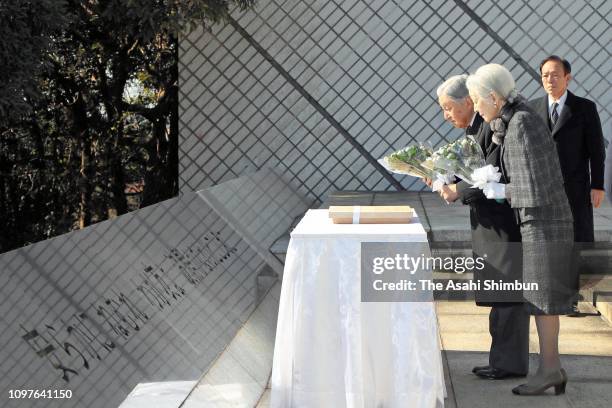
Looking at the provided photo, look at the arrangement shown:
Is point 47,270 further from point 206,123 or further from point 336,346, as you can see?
point 206,123

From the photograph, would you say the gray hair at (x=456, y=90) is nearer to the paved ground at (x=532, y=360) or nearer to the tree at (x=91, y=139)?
the paved ground at (x=532, y=360)

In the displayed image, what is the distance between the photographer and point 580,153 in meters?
4.34

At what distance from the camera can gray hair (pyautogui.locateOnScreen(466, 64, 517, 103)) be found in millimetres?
3283

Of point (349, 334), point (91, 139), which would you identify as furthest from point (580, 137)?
point (91, 139)

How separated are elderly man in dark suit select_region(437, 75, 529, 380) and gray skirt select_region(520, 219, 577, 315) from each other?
133mm

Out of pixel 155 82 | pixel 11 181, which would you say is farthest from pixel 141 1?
pixel 11 181

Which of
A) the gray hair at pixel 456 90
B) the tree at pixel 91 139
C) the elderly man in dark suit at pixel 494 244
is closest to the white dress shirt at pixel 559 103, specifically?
the elderly man in dark suit at pixel 494 244

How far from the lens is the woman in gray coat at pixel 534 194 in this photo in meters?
3.23

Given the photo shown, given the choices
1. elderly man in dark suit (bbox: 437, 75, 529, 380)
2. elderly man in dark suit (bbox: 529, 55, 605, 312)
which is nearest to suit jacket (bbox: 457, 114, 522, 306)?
elderly man in dark suit (bbox: 437, 75, 529, 380)

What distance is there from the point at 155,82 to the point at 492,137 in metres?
6.26

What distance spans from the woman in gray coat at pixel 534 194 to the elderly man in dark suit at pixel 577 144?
0.98 metres

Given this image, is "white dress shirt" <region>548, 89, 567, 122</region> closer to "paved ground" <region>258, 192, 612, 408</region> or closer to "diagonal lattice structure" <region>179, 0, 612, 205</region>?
"paved ground" <region>258, 192, 612, 408</region>

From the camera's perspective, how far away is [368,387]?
9.67 ft

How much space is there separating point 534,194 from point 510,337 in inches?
25.8
